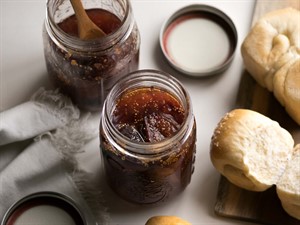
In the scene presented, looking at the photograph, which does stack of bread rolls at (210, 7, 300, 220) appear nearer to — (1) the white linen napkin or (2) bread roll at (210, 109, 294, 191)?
(2) bread roll at (210, 109, 294, 191)

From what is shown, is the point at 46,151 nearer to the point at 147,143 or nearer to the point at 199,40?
the point at 147,143

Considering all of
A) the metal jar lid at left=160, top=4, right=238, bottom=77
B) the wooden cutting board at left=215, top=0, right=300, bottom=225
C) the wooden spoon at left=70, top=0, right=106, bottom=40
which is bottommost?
the wooden cutting board at left=215, top=0, right=300, bottom=225

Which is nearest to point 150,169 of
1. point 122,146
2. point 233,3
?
point 122,146

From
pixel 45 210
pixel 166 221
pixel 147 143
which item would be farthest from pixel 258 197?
pixel 45 210

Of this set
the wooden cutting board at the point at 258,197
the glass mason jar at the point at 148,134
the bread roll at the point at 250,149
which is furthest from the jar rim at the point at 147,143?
the wooden cutting board at the point at 258,197

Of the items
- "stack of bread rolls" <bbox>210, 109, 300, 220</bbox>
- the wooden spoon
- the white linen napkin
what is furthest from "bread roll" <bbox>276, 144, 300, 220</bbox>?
the wooden spoon

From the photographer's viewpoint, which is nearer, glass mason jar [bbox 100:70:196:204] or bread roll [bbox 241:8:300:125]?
glass mason jar [bbox 100:70:196:204]
